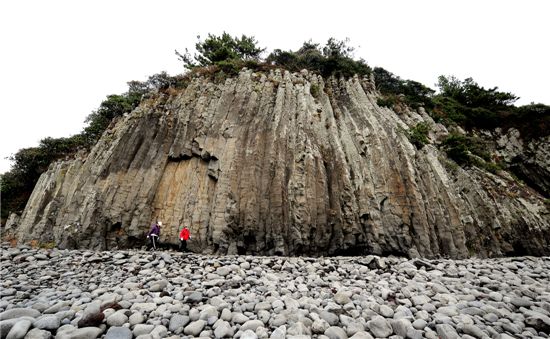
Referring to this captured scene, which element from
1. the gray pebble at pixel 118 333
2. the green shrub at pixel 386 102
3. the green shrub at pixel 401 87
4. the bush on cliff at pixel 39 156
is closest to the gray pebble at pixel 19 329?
the gray pebble at pixel 118 333

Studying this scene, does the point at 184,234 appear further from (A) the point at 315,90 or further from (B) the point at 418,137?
(B) the point at 418,137

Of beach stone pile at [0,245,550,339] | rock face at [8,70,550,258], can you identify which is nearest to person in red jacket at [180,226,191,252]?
rock face at [8,70,550,258]

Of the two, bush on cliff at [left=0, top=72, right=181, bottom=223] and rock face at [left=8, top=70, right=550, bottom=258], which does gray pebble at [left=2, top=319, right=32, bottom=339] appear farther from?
bush on cliff at [left=0, top=72, right=181, bottom=223]

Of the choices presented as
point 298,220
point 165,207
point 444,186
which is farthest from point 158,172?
point 444,186

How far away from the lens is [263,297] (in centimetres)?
550

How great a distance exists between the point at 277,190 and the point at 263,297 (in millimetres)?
5316

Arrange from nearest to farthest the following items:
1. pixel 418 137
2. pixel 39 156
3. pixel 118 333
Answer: pixel 118 333
pixel 418 137
pixel 39 156

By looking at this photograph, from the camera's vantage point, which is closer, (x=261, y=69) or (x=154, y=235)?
(x=154, y=235)

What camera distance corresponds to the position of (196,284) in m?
6.04

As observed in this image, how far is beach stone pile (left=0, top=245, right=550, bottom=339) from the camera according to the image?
14.0 feet

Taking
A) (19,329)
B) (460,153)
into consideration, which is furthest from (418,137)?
(19,329)

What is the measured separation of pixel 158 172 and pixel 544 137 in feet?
91.6

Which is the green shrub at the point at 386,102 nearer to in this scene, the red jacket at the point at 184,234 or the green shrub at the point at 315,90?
the green shrub at the point at 315,90

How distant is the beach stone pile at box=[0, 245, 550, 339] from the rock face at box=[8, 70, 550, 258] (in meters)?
1.62
